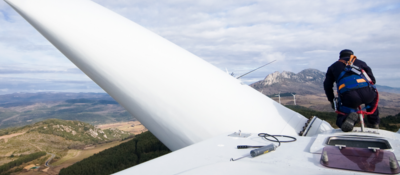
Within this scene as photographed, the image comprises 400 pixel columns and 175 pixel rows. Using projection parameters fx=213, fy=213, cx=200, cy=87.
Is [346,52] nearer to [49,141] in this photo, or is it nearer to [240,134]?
[240,134]

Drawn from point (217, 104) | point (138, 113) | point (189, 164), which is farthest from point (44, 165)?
point (189, 164)

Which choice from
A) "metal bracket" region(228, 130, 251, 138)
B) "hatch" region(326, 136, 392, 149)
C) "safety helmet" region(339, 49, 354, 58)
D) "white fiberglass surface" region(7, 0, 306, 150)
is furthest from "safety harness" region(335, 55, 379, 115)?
"metal bracket" region(228, 130, 251, 138)

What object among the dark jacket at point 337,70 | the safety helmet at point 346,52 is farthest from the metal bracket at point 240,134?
the safety helmet at point 346,52

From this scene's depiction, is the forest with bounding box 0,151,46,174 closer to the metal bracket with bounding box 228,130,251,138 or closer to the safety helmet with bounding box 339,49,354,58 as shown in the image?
the metal bracket with bounding box 228,130,251,138

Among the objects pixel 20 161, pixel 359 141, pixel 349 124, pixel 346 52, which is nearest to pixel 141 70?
pixel 359 141

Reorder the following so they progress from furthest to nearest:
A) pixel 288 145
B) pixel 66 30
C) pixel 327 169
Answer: pixel 66 30, pixel 288 145, pixel 327 169

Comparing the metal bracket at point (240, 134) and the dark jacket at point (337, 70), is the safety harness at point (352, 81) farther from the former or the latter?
the metal bracket at point (240, 134)

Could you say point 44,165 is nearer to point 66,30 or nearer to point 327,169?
point 66,30
